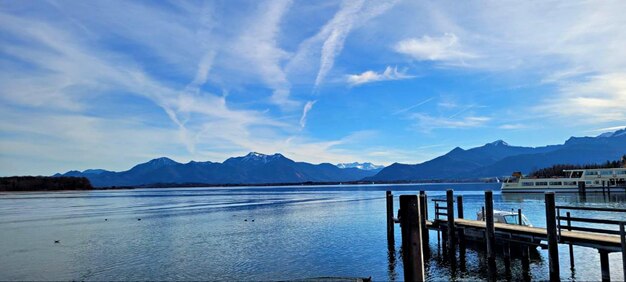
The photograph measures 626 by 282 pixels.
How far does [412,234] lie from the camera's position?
39.2 ft

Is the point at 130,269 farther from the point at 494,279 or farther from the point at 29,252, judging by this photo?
the point at 494,279

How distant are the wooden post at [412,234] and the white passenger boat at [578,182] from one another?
101339mm

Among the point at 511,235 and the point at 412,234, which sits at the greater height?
the point at 412,234

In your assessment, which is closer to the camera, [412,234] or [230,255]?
[412,234]

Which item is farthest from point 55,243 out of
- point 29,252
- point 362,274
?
point 362,274

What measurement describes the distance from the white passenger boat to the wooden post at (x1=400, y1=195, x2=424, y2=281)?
332ft

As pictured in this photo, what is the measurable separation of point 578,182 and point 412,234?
112199 mm

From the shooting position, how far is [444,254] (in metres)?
29.9

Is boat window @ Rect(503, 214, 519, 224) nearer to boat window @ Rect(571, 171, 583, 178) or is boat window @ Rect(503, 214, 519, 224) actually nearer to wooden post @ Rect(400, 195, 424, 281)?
wooden post @ Rect(400, 195, 424, 281)

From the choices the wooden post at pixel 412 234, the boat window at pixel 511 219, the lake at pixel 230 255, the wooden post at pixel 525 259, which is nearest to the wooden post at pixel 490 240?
the lake at pixel 230 255

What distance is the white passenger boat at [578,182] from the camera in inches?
4131

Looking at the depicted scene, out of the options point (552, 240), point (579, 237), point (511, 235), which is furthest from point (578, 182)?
point (552, 240)

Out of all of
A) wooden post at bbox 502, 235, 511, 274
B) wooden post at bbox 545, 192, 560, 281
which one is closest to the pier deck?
wooden post at bbox 502, 235, 511, 274

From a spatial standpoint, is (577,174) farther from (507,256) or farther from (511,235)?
(507,256)
